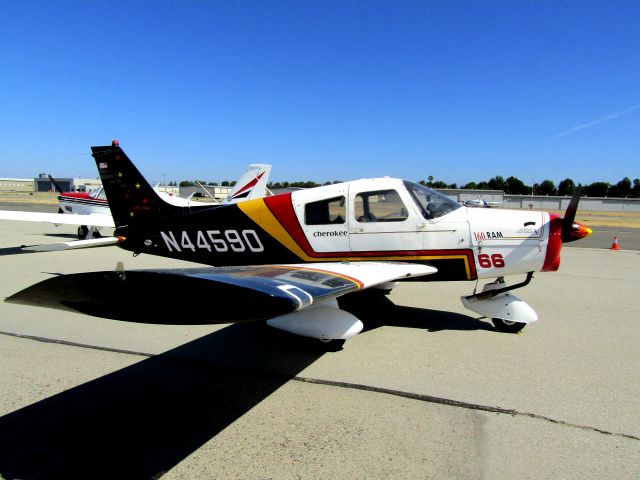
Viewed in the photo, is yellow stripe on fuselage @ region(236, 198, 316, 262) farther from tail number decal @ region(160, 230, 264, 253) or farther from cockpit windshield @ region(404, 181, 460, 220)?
cockpit windshield @ region(404, 181, 460, 220)

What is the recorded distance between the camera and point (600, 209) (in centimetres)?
7238

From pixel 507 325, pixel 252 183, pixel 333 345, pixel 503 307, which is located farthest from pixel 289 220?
pixel 252 183

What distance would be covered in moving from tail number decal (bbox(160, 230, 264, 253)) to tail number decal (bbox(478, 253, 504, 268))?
3003mm

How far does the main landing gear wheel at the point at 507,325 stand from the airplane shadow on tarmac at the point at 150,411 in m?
2.45

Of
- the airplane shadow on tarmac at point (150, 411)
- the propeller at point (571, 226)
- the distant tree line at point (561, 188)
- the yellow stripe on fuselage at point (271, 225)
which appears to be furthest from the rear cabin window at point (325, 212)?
the distant tree line at point (561, 188)

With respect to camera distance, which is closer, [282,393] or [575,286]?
[282,393]

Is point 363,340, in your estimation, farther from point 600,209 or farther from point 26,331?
point 600,209

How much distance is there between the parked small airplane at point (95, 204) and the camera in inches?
484

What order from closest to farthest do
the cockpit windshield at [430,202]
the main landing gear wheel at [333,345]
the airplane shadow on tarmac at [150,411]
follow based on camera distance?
the airplane shadow on tarmac at [150,411]
the main landing gear wheel at [333,345]
the cockpit windshield at [430,202]

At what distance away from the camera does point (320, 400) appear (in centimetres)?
348

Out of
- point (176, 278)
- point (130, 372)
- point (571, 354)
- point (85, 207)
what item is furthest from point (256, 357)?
point (85, 207)

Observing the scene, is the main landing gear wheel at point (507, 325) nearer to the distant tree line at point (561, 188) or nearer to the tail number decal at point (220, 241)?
the tail number decal at point (220, 241)

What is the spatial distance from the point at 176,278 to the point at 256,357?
2.29 metres

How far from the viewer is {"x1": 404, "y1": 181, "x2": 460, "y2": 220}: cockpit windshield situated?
541 cm
